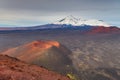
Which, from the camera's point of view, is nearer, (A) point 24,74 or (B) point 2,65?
(A) point 24,74

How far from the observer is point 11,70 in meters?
37.1

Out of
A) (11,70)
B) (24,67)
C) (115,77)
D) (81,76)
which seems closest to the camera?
(11,70)

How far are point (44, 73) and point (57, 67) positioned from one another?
148 m

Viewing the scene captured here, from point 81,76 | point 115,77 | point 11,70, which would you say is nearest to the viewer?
point 11,70

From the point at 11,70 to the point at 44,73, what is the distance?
425cm

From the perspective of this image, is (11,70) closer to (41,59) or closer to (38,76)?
(38,76)

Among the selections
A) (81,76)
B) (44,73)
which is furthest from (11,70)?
(81,76)

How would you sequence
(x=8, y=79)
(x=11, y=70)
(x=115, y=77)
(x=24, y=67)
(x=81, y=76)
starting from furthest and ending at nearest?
(x=115, y=77), (x=81, y=76), (x=24, y=67), (x=11, y=70), (x=8, y=79)

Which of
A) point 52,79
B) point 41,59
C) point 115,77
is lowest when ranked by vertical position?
point 115,77

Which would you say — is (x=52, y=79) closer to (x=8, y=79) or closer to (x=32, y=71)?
(x=32, y=71)

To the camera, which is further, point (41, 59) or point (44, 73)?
point (41, 59)

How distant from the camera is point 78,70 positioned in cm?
19338

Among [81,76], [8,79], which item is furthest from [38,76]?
[81,76]

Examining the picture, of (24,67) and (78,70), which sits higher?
(24,67)
